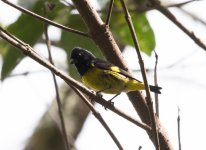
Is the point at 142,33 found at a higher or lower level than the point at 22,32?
higher

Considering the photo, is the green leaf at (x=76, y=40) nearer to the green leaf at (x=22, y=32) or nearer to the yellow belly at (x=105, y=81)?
the green leaf at (x=22, y=32)

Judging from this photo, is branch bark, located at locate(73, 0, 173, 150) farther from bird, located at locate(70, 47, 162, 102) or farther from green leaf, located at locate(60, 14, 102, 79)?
bird, located at locate(70, 47, 162, 102)

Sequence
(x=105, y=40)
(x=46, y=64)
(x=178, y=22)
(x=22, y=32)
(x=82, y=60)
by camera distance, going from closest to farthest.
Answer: (x=46, y=64) → (x=178, y=22) → (x=105, y=40) → (x=22, y=32) → (x=82, y=60)

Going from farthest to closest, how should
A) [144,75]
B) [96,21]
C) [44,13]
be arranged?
1. [44,13]
2. [96,21]
3. [144,75]

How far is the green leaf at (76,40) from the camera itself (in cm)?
310

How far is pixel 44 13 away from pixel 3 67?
40 centimetres

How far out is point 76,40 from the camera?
10.3 feet

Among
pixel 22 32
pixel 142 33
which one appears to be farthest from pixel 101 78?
pixel 22 32

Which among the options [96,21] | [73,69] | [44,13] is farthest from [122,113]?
[73,69]

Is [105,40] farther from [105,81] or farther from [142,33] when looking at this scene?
[105,81]

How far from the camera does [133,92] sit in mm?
2988

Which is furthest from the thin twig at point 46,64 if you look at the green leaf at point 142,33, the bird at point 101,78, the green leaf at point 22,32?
the bird at point 101,78

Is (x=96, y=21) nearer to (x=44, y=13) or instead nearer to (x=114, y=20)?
(x=44, y=13)

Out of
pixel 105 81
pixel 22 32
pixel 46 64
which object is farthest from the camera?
pixel 105 81
